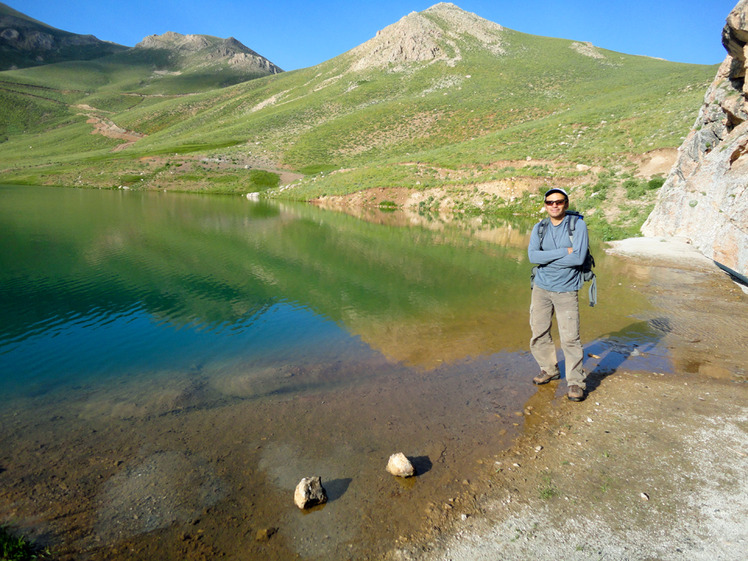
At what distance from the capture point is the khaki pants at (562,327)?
7391 millimetres

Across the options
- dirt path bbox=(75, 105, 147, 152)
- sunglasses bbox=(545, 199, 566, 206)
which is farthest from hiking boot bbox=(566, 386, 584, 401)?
dirt path bbox=(75, 105, 147, 152)

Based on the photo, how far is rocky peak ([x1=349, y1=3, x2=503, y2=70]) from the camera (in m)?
134

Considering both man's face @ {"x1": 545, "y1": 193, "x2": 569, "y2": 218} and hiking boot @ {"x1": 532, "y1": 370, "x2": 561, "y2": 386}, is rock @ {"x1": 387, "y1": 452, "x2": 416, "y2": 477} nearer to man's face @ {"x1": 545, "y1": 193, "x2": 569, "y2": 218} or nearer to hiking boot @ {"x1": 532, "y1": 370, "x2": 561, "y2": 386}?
hiking boot @ {"x1": 532, "y1": 370, "x2": 561, "y2": 386}

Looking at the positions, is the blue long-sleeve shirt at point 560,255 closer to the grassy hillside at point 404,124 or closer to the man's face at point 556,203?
the man's face at point 556,203

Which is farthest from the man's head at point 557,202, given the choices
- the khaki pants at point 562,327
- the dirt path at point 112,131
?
the dirt path at point 112,131

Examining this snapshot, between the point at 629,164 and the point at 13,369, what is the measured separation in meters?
47.2

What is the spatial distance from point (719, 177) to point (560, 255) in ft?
61.2

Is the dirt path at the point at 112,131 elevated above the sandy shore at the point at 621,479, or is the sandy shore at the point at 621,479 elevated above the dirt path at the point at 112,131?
the dirt path at the point at 112,131

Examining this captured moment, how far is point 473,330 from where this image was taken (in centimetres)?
1129

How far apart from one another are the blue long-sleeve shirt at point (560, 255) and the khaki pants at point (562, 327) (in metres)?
0.20

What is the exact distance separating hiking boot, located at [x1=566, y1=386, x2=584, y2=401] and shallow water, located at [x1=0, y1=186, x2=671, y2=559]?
372 millimetres

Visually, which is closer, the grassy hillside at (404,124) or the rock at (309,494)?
the rock at (309,494)

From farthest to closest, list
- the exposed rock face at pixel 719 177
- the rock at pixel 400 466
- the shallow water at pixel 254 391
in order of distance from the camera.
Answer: the exposed rock face at pixel 719 177 < the rock at pixel 400 466 < the shallow water at pixel 254 391

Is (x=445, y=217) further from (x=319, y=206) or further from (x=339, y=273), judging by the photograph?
(x=339, y=273)
